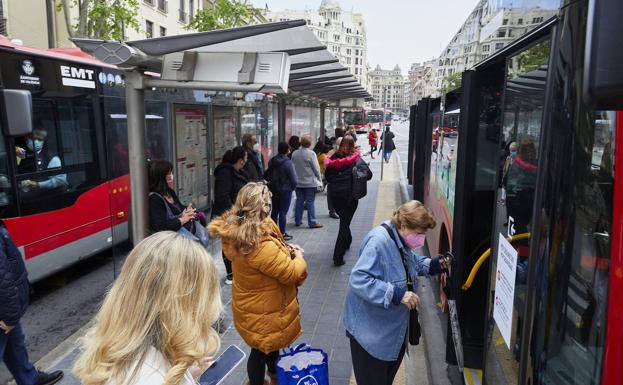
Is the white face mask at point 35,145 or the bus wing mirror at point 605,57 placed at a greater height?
the bus wing mirror at point 605,57

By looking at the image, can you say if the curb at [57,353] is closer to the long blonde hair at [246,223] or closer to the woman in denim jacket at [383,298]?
the long blonde hair at [246,223]

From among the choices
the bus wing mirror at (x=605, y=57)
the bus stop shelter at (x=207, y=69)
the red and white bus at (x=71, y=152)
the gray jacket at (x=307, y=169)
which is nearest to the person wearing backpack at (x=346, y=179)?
the gray jacket at (x=307, y=169)

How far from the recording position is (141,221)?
15.0 ft

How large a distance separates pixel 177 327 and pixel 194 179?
817 cm

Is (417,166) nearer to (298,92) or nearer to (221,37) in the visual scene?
(298,92)

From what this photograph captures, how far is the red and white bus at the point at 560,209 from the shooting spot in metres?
1.46

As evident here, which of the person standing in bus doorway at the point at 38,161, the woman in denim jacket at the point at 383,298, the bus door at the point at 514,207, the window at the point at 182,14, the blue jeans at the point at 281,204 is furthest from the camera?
the window at the point at 182,14

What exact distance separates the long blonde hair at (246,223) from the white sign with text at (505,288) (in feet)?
4.69

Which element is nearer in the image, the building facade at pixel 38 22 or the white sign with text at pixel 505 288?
the white sign with text at pixel 505 288

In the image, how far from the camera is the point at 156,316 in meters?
1.62

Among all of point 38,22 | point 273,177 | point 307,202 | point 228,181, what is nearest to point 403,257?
point 228,181

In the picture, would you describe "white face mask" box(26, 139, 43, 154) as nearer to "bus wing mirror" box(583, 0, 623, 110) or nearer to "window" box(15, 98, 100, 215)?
"window" box(15, 98, 100, 215)

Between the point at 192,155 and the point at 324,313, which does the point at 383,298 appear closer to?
the point at 324,313

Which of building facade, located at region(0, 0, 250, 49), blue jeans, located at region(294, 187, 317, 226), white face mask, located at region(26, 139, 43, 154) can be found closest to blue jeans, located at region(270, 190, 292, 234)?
blue jeans, located at region(294, 187, 317, 226)
